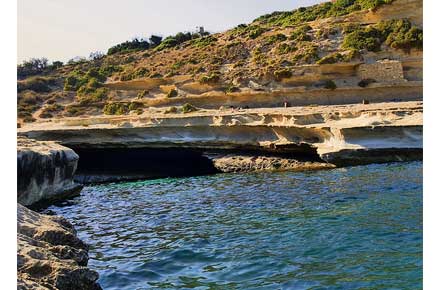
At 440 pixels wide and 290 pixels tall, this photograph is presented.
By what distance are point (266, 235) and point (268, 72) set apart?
33.1 meters

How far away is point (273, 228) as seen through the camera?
40.3 feet

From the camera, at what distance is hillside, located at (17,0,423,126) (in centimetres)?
3980

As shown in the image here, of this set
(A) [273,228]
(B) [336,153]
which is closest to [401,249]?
(A) [273,228]

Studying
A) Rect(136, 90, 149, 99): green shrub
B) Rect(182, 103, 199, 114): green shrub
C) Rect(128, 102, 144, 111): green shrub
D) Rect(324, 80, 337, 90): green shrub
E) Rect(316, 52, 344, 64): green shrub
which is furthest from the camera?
Rect(136, 90, 149, 99): green shrub

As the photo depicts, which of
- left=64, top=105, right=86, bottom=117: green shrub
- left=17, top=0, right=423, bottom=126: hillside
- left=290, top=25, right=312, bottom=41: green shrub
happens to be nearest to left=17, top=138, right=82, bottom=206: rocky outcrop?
left=17, top=0, right=423, bottom=126: hillside

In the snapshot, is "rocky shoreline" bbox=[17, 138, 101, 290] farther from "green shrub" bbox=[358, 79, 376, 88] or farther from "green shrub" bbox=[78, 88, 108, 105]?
"green shrub" bbox=[78, 88, 108, 105]

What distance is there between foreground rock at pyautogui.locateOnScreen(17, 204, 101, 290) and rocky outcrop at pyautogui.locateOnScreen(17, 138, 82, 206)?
7.23m

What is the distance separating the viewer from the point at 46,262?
22.7ft

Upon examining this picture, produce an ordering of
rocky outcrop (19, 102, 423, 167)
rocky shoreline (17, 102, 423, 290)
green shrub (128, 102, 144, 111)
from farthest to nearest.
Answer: green shrub (128, 102, 144, 111) < rocky outcrop (19, 102, 423, 167) < rocky shoreline (17, 102, 423, 290)

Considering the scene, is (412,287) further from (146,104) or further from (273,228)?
(146,104)

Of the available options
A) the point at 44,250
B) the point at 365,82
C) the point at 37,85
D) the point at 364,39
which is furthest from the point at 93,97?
the point at 44,250

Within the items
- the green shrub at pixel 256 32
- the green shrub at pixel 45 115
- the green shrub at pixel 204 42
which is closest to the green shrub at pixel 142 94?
the green shrub at pixel 45 115

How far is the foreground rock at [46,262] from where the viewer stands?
6.59m

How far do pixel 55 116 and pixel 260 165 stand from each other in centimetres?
2598
